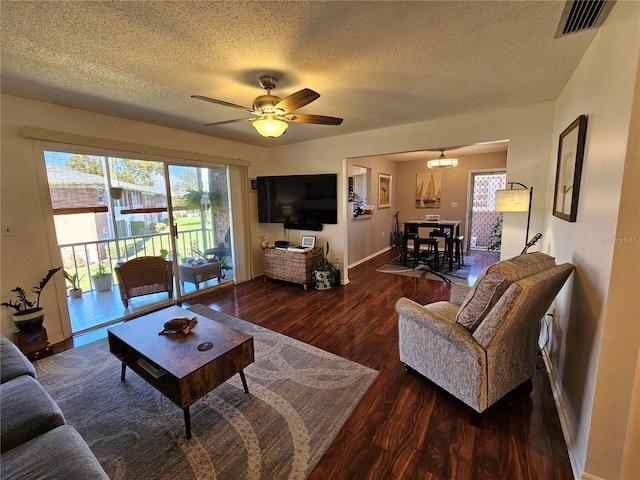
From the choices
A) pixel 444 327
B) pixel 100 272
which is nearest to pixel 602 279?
pixel 444 327

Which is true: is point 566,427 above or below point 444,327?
below

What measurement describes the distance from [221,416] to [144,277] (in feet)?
7.80

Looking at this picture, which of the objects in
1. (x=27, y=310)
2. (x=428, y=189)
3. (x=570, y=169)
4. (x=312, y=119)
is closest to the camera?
(x=570, y=169)

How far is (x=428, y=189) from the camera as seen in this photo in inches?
281

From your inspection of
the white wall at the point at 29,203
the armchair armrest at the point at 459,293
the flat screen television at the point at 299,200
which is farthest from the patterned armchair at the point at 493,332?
the white wall at the point at 29,203

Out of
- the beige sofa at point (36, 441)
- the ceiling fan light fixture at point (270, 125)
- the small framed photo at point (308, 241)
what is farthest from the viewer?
the small framed photo at point (308, 241)

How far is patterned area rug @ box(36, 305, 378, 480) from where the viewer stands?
1471mm

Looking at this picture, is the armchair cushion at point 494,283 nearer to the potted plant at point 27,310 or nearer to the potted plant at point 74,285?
the potted plant at point 27,310

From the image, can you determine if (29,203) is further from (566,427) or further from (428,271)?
(428,271)

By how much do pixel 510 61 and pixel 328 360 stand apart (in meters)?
2.68

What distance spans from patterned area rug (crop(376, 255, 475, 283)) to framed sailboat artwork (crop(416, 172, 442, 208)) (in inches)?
79.6

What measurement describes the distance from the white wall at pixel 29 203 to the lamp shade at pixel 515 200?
4180 mm

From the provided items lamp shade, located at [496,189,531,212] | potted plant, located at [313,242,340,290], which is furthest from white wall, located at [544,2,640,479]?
potted plant, located at [313,242,340,290]

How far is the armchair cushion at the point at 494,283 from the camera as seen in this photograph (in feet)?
4.98
